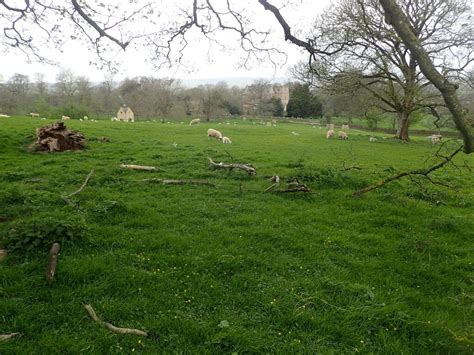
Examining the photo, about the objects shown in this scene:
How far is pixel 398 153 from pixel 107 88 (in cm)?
5865

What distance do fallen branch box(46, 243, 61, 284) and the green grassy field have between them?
0.40 feet

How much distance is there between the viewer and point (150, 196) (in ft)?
27.4

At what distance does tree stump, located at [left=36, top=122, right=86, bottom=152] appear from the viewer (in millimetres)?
13827

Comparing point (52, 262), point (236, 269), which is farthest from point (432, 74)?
point (52, 262)

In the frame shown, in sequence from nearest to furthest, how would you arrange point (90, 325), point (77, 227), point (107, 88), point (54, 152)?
point (90, 325) → point (77, 227) → point (54, 152) → point (107, 88)

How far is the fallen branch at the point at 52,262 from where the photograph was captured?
4481mm

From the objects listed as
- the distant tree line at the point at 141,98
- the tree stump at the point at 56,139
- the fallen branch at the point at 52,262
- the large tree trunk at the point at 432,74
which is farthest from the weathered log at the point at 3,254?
the distant tree line at the point at 141,98

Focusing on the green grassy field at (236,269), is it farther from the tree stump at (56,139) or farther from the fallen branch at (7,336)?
the tree stump at (56,139)

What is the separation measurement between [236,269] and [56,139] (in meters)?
12.2

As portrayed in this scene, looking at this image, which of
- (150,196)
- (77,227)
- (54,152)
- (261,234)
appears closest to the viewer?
(77,227)

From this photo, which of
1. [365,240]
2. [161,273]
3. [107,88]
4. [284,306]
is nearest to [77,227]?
[161,273]

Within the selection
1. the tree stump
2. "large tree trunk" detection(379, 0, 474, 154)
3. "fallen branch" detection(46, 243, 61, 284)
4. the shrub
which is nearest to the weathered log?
the shrub

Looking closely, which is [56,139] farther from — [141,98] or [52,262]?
[141,98]

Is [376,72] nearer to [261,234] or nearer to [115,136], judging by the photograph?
[115,136]
